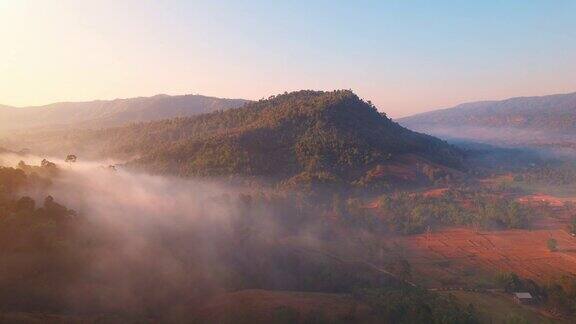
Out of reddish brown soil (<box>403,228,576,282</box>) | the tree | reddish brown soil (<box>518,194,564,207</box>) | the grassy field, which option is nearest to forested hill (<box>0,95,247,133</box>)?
reddish brown soil (<box>518,194,564,207</box>)

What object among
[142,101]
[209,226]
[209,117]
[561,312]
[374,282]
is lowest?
[561,312]

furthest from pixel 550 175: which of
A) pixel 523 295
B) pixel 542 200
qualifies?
pixel 523 295

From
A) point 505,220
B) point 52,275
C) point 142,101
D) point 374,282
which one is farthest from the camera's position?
point 142,101

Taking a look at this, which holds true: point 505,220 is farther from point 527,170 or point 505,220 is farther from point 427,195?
point 527,170

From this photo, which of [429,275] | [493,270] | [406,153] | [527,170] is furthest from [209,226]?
[527,170]

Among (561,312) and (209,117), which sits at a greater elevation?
(209,117)

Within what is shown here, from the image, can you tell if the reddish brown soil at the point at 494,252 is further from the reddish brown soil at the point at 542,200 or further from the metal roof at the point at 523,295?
the reddish brown soil at the point at 542,200

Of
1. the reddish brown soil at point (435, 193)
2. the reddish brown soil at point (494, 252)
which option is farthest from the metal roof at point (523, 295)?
the reddish brown soil at point (435, 193)

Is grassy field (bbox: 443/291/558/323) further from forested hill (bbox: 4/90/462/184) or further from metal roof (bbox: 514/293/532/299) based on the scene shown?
forested hill (bbox: 4/90/462/184)
